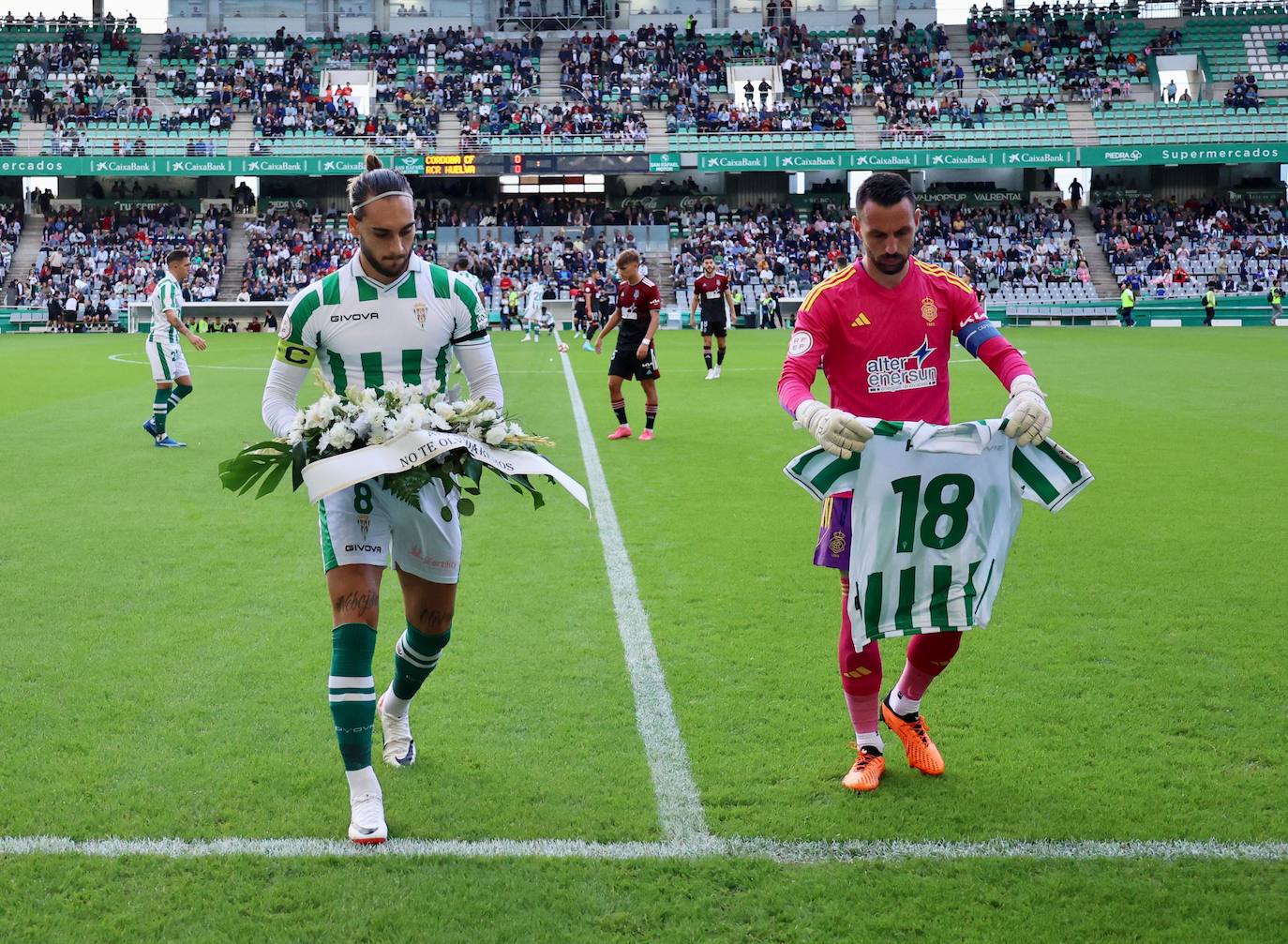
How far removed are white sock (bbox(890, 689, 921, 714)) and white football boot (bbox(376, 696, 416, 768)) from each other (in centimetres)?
186

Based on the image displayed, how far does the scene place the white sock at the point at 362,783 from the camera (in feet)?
13.3

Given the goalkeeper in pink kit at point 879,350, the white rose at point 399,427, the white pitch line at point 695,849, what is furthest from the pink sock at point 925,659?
the white rose at point 399,427

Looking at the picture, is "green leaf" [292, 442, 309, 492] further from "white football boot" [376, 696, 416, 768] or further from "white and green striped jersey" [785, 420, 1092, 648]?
"white and green striped jersey" [785, 420, 1092, 648]

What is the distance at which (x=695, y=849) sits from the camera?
3.85m

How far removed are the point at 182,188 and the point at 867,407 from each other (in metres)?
54.6

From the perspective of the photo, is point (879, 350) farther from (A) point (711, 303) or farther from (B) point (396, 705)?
(A) point (711, 303)

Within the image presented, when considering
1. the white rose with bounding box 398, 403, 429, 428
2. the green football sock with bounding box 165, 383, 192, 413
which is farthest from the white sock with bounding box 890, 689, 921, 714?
the green football sock with bounding box 165, 383, 192, 413

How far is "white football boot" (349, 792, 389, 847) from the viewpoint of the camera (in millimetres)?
3908

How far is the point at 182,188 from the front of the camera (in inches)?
2098

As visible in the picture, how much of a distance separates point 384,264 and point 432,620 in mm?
1288

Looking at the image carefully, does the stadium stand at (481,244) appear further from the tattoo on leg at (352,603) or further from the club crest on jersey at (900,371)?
the tattoo on leg at (352,603)

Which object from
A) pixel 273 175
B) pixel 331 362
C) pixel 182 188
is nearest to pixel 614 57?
pixel 273 175

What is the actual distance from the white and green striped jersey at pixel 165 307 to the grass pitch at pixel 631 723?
10.8ft

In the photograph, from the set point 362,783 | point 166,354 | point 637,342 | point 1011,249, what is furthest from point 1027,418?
point 1011,249
